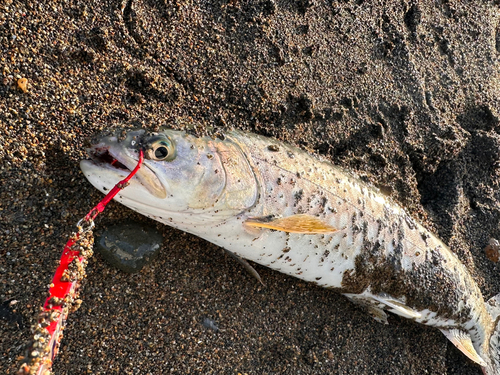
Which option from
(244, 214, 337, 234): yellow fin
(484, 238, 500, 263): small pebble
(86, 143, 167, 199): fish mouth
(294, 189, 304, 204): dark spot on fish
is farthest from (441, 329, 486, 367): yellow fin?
(86, 143, 167, 199): fish mouth

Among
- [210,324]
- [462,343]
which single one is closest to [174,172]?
[210,324]

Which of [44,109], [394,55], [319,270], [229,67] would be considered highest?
[394,55]

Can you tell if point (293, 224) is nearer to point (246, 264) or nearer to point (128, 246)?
point (246, 264)

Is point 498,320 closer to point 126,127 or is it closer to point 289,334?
point 289,334

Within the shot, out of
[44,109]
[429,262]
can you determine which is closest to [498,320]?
[429,262]

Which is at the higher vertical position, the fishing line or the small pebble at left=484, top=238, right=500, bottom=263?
the small pebble at left=484, top=238, right=500, bottom=263

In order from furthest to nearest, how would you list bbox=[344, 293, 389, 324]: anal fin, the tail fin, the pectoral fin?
the tail fin < bbox=[344, 293, 389, 324]: anal fin < the pectoral fin

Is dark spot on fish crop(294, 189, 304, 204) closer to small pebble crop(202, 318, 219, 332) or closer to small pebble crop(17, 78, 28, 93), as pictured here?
small pebble crop(202, 318, 219, 332)
